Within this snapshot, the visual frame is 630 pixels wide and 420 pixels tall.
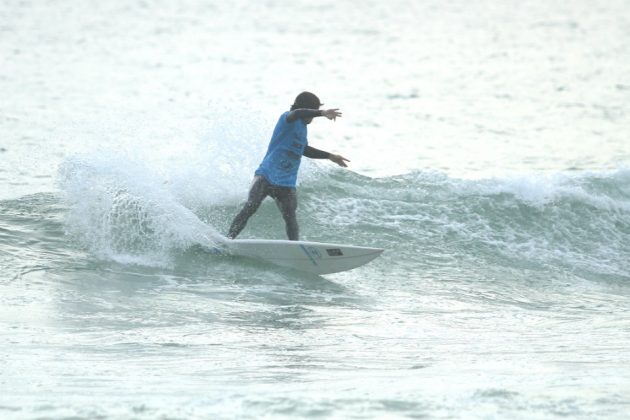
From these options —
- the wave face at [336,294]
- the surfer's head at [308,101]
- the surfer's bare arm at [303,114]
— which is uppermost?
the surfer's head at [308,101]

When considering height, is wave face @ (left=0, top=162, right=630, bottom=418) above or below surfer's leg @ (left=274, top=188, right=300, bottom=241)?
below

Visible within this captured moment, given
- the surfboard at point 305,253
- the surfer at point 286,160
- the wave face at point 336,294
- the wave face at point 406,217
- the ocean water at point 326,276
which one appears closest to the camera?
the ocean water at point 326,276

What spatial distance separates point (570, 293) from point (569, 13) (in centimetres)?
4527

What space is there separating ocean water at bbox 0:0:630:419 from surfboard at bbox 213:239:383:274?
13 centimetres

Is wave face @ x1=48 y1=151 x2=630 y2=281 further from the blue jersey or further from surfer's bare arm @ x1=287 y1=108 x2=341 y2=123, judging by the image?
surfer's bare arm @ x1=287 y1=108 x2=341 y2=123

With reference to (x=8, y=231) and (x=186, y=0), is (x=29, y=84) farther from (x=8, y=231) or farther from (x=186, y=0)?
(x=186, y=0)

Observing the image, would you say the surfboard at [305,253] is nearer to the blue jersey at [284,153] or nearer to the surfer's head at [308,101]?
the blue jersey at [284,153]

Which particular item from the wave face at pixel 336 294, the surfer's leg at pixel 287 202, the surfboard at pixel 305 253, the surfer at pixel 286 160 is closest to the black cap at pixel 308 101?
the surfer at pixel 286 160

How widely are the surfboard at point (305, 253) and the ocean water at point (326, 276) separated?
5.0 inches

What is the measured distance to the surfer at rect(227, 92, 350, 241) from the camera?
11367mm

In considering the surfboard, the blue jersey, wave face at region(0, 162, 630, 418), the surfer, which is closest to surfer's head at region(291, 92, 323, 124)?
the surfer

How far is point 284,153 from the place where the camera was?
11.5 metres

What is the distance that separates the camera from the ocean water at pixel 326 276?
26.4 feet

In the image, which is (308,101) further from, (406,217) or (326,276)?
(406,217)
